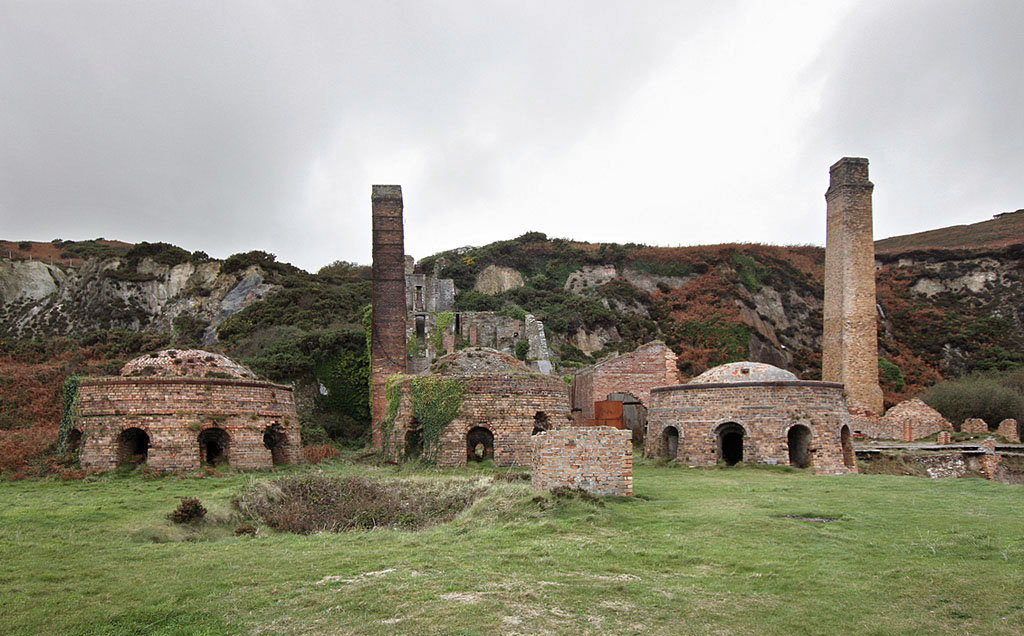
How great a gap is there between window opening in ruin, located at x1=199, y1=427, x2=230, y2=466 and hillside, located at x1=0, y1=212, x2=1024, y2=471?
11103 mm

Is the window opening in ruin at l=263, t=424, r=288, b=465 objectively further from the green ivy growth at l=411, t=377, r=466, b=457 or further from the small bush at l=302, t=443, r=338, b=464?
the green ivy growth at l=411, t=377, r=466, b=457

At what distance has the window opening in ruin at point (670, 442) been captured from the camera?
19594mm

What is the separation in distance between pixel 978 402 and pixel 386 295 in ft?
81.6

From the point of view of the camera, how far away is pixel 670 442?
20.0 metres

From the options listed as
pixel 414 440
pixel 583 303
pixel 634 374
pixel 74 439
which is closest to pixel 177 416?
pixel 74 439

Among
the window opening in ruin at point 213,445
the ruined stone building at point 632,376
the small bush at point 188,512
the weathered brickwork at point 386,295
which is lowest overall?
the small bush at point 188,512

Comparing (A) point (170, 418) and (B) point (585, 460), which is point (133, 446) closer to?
(A) point (170, 418)

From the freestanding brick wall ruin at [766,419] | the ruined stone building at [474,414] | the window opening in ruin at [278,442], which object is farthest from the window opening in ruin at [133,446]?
the freestanding brick wall ruin at [766,419]

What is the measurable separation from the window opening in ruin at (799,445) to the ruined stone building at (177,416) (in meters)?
13.5

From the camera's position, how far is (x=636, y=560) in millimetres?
7223

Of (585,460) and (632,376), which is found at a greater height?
(632,376)

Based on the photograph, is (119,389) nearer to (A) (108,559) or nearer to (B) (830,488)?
(A) (108,559)

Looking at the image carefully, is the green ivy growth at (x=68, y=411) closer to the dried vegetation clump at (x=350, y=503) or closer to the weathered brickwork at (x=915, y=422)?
the dried vegetation clump at (x=350, y=503)

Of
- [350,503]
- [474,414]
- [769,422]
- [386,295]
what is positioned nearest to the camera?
[350,503]
